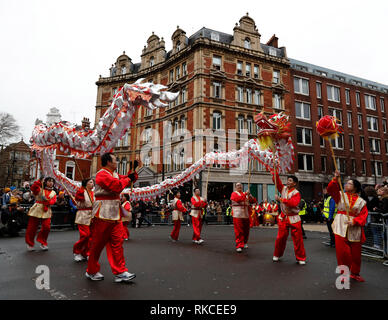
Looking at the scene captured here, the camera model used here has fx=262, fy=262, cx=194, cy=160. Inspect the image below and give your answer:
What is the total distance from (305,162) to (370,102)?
49.5ft

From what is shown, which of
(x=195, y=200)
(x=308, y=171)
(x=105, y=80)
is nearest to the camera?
(x=195, y=200)

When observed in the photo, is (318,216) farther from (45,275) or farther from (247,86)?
(45,275)

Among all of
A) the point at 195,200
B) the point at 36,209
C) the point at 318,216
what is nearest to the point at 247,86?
the point at 318,216

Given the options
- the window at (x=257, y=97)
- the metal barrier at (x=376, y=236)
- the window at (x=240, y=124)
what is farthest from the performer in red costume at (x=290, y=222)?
the window at (x=257, y=97)

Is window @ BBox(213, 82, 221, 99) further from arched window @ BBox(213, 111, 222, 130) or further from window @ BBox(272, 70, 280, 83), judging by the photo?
window @ BBox(272, 70, 280, 83)

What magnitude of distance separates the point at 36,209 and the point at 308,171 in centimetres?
2738

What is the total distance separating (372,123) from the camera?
34.3m

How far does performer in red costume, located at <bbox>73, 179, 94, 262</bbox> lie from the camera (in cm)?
602

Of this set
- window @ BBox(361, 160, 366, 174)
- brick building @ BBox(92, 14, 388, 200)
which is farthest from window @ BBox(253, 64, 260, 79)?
window @ BBox(361, 160, 366, 174)

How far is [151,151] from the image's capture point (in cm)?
2880

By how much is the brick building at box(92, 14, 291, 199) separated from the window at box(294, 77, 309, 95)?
1.60 meters

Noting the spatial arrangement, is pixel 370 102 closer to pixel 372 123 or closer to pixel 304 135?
pixel 372 123

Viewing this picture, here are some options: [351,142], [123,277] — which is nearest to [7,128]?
[123,277]

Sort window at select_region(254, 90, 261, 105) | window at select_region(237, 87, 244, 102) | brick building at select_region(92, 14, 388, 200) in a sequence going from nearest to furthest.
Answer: brick building at select_region(92, 14, 388, 200), window at select_region(237, 87, 244, 102), window at select_region(254, 90, 261, 105)
